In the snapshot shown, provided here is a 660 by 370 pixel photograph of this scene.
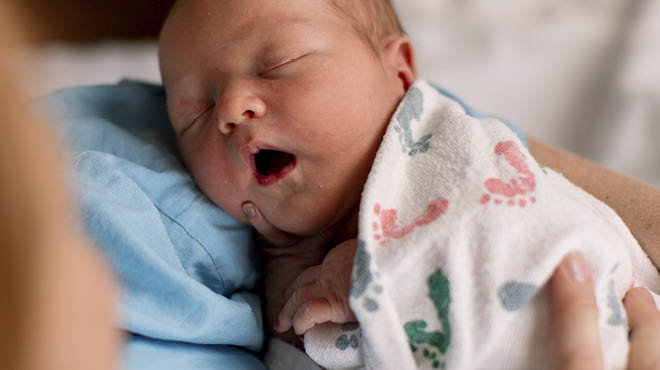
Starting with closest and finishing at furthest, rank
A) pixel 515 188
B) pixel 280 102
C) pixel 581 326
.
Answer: pixel 581 326 → pixel 515 188 → pixel 280 102

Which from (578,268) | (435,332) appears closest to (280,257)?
(435,332)

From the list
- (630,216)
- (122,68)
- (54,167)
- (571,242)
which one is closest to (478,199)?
(571,242)

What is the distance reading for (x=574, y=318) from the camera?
0.70m

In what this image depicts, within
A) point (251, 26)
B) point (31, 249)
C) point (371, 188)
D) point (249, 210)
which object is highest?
point (31, 249)

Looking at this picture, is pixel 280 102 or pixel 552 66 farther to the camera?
pixel 552 66

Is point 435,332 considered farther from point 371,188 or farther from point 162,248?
point 162,248

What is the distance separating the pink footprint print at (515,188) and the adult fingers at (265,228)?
33 cm

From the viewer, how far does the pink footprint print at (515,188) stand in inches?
31.0

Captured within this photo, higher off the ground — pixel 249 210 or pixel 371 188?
pixel 371 188

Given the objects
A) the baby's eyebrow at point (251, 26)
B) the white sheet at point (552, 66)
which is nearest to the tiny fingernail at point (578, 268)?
the baby's eyebrow at point (251, 26)

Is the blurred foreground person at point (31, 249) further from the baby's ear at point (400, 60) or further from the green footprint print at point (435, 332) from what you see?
the baby's ear at point (400, 60)

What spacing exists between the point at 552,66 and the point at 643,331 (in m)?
0.97

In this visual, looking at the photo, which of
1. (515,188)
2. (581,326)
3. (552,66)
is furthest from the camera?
(552,66)

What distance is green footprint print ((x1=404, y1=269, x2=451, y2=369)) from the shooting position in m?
0.75
